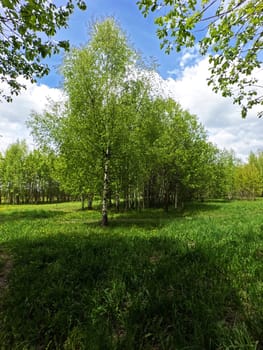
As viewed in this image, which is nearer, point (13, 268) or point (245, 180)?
point (13, 268)

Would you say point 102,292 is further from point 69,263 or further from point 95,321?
point 69,263

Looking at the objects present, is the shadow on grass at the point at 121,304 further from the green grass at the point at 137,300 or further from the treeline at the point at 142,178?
the treeline at the point at 142,178

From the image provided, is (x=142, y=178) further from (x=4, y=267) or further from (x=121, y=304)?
(x=121, y=304)

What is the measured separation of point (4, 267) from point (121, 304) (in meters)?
4.10

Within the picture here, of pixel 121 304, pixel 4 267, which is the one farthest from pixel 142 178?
pixel 121 304

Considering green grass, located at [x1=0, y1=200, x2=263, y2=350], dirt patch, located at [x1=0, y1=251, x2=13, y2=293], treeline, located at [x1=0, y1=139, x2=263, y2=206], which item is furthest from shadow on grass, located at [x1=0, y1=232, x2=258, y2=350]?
treeline, located at [x1=0, y1=139, x2=263, y2=206]

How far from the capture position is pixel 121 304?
3908mm

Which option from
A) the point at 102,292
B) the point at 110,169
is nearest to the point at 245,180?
the point at 110,169

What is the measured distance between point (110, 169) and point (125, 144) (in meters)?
2.27

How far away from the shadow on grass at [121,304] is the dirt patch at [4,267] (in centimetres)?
20

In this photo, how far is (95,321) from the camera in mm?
3428

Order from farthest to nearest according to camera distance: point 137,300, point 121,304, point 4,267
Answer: point 4,267
point 121,304
point 137,300

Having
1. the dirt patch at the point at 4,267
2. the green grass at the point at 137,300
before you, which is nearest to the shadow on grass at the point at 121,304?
the green grass at the point at 137,300

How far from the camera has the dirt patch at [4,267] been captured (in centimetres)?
499
